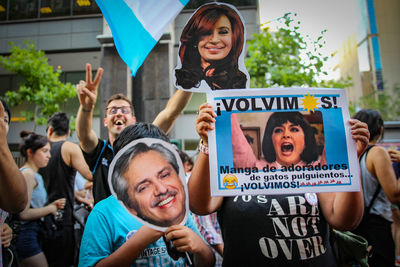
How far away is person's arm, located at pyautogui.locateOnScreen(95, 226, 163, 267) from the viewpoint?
111 centimetres

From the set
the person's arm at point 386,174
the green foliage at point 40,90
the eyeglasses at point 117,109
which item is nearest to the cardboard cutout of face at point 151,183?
the eyeglasses at point 117,109

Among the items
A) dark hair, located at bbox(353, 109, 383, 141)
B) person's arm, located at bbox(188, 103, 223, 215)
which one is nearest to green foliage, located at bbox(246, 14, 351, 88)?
dark hair, located at bbox(353, 109, 383, 141)

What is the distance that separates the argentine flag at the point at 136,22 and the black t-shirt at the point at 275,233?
920 mm

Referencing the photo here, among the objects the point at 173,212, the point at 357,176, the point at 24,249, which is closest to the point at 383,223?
the point at 357,176

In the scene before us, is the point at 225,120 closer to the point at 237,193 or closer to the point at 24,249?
the point at 237,193

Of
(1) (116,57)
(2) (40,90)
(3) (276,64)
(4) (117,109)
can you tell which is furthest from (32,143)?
(3) (276,64)

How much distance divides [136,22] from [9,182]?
0.94 metres

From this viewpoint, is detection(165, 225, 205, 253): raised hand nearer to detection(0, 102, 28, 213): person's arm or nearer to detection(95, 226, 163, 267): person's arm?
detection(95, 226, 163, 267): person's arm

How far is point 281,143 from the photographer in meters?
1.27

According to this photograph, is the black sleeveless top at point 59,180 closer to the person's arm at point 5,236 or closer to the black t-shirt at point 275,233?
the person's arm at point 5,236

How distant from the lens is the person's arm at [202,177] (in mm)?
1248

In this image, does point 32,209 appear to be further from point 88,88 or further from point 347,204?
point 347,204

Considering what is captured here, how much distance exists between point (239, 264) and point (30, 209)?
2.10 metres

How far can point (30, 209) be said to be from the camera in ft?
8.75
